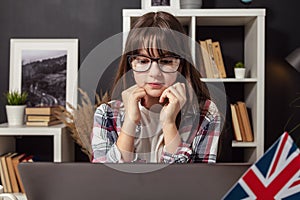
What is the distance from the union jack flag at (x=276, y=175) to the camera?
0.50 m

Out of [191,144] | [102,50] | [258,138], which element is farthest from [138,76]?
[258,138]

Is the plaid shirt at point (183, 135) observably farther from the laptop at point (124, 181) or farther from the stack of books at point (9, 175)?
the stack of books at point (9, 175)

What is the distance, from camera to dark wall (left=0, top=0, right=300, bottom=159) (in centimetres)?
311

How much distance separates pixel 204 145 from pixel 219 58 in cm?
166

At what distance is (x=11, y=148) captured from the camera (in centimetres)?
303

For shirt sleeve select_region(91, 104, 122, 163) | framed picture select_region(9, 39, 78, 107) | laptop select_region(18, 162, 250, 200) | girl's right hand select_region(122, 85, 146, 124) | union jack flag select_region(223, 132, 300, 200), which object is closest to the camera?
union jack flag select_region(223, 132, 300, 200)

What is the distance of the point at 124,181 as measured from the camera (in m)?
0.72

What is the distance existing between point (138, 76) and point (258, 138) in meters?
1.78

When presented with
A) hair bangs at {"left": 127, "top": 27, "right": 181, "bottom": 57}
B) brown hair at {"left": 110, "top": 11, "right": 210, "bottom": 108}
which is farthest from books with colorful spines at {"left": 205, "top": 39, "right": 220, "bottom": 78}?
hair bangs at {"left": 127, "top": 27, "right": 181, "bottom": 57}

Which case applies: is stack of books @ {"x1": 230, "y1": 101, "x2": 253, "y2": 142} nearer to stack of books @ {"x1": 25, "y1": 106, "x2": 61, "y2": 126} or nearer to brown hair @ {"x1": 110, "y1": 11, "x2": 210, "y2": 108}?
stack of books @ {"x1": 25, "y1": 106, "x2": 61, "y2": 126}

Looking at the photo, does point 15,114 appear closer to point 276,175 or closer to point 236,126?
point 236,126

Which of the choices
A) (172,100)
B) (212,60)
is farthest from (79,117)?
(172,100)

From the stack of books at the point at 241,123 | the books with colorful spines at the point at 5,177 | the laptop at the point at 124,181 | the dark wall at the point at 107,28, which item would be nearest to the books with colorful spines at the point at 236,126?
the stack of books at the point at 241,123

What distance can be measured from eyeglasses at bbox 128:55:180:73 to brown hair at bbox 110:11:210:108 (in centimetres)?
2
